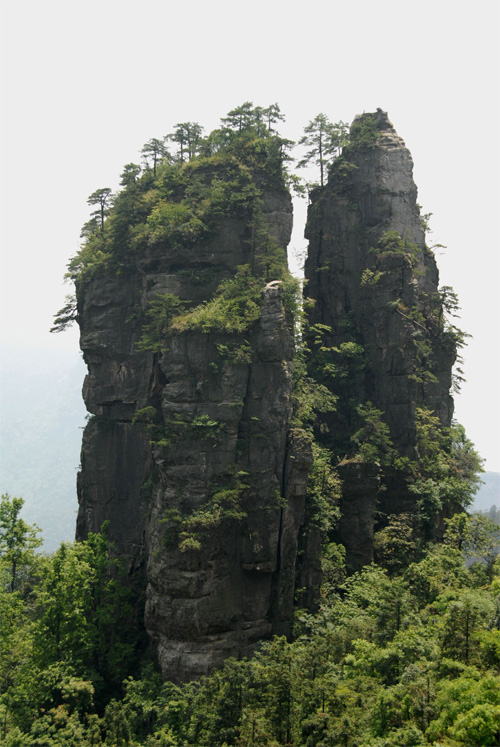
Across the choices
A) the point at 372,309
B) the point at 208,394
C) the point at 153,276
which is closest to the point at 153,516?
the point at 208,394

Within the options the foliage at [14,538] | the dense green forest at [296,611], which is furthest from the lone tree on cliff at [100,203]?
the foliage at [14,538]

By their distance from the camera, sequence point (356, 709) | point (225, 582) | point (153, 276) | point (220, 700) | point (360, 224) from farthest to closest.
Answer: point (360, 224)
point (153, 276)
point (225, 582)
point (220, 700)
point (356, 709)

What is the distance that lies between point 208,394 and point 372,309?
15038mm

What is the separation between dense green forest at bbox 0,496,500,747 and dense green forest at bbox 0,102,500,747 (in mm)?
78

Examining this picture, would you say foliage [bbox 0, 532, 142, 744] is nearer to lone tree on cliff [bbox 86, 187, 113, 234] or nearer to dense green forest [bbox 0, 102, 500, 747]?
dense green forest [bbox 0, 102, 500, 747]

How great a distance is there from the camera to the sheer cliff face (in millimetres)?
29906

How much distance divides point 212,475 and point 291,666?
36.2ft

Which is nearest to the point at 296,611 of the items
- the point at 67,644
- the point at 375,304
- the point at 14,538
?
the point at 67,644

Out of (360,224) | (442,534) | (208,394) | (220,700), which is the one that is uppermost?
(360,224)

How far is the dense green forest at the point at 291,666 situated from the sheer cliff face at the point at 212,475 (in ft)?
6.96

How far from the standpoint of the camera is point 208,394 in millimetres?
32406

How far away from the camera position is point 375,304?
40969 mm

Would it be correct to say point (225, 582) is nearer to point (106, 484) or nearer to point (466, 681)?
point (106, 484)

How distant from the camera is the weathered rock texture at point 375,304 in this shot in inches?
1491
